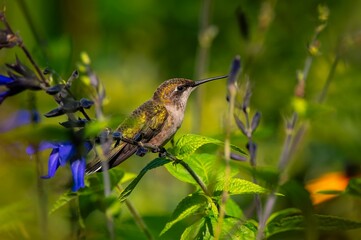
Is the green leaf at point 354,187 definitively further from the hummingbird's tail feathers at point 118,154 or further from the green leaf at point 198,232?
the hummingbird's tail feathers at point 118,154

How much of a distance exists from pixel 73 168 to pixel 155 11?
133 inches

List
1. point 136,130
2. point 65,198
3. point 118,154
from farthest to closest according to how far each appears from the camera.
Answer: point 136,130 < point 118,154 < point 65,198

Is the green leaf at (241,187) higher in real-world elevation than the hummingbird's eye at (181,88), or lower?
lower

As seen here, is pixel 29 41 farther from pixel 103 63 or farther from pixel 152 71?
pixel 152 71

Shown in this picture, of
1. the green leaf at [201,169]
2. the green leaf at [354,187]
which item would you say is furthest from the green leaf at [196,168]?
the green leaf at [354,187]

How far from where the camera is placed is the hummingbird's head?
244 cm

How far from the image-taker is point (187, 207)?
1.66 m

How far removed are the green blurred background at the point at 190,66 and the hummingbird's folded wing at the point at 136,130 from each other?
0.14m

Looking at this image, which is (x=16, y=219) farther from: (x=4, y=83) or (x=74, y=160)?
(x=4, y=83)

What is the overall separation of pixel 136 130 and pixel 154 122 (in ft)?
0.29

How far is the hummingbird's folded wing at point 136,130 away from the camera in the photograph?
2.02 metres

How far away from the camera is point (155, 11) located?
4.95 m

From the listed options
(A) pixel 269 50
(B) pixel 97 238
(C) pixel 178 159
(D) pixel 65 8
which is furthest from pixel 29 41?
(C) pixel 178 159

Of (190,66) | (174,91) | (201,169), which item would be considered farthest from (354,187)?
(190,66)
